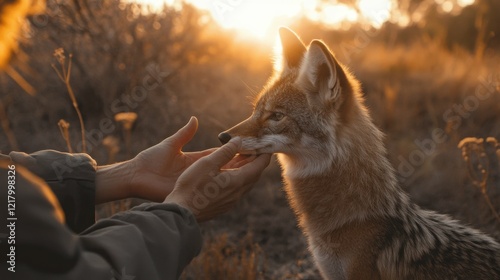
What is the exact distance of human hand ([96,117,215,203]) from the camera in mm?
2943

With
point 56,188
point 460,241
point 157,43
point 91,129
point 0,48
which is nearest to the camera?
point 0,48

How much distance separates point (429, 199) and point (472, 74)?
483 centimetres

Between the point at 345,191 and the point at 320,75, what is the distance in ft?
2.54

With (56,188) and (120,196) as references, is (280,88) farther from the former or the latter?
(56,188)

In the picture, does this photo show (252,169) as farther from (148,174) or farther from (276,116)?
(148,174)

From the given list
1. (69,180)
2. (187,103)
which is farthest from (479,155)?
(187,103)

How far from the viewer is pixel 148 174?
10.0 feet

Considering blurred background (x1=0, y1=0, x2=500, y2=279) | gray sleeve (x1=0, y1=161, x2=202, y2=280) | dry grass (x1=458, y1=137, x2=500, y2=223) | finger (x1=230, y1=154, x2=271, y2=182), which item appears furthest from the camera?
blurred background (x1=0, y1=0, x2=500, y2=279)

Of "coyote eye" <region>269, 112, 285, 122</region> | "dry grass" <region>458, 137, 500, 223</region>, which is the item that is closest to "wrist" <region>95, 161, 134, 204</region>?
"coyote eye" <region>269, 112, 285, 122</region>

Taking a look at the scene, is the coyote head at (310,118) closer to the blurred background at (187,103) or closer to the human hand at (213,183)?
the human hand at (213,183)

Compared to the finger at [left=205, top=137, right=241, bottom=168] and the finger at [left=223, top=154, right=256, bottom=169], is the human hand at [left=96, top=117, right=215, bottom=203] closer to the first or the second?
the finger at [left=223, top=154, right=256, bottom=169]

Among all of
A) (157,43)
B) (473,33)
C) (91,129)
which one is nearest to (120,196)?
(91,129)

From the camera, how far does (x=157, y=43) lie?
8.51 metres

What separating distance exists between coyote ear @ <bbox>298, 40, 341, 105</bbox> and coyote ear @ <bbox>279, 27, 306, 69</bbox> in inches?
16.3
